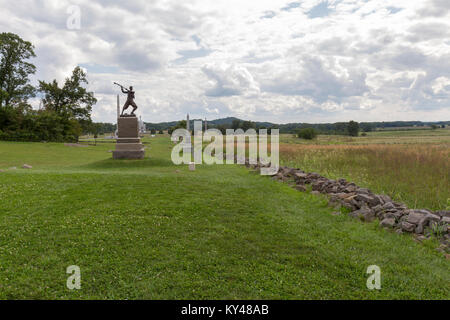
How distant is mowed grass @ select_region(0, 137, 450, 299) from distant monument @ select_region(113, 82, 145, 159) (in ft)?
37.5

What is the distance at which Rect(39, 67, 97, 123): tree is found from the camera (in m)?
52.1

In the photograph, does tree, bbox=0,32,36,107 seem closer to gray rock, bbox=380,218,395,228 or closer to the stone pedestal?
the stone pedestal

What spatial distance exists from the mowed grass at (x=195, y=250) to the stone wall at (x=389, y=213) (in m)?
0.46

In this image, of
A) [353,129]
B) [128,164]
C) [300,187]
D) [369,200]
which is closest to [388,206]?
[369,200]

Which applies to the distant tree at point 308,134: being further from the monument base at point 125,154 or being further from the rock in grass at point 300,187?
the rock in grass at point 300,187

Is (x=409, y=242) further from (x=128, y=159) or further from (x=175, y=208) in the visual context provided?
(x=128, y=159)

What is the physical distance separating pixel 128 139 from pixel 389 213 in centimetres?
1893

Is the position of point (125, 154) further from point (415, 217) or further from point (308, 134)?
point (308, 134)

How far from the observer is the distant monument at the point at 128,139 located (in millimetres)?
21284

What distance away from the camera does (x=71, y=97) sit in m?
53.9

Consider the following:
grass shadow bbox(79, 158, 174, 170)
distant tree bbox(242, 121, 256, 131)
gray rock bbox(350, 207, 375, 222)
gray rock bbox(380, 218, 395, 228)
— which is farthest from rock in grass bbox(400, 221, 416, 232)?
distant tree bbox(242, 121, 256, 131)

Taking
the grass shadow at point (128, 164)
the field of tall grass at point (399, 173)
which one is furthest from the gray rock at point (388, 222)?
the grass shadow at point (128, 164)
